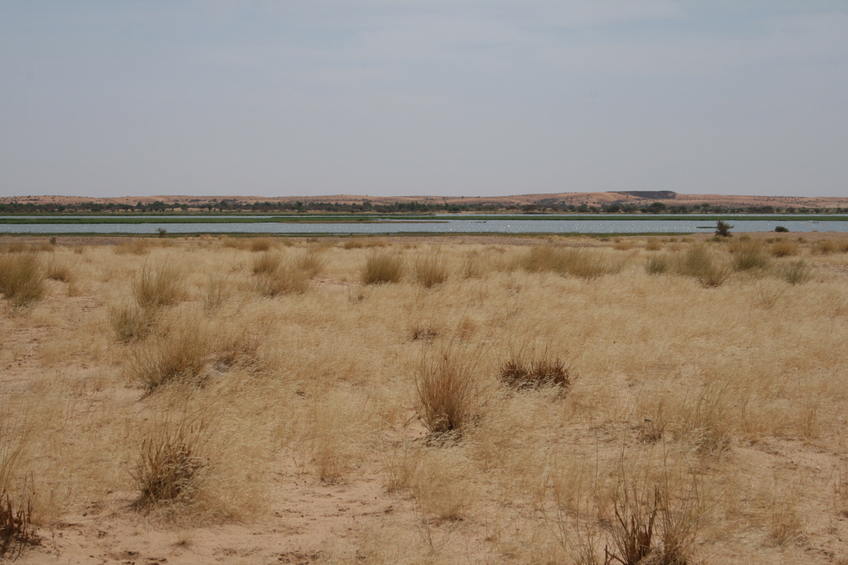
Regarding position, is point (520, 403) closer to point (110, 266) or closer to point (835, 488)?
point (835, 488)

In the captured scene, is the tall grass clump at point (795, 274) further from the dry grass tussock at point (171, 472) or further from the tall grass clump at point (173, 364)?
the dry grass tussock at point (171, 472)

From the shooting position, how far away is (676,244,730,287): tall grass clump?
15.8m

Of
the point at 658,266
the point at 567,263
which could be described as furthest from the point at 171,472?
the point at 658,266

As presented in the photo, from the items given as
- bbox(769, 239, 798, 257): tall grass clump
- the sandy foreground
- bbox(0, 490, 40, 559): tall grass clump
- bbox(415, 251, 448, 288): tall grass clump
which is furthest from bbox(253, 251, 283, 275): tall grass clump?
bbox(769, 239, 798, 257): tall grass clump

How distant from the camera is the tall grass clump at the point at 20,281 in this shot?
11516mm

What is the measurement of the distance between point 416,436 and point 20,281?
1134 centimetres

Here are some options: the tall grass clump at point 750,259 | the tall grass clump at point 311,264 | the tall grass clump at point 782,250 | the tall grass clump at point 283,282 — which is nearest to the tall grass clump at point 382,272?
the tall grass clump at point 283,282

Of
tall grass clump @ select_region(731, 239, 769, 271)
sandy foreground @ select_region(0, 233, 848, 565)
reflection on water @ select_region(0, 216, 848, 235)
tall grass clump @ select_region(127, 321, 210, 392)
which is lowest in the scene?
sandy foreground @ select_region(0, 233, 848, 565)

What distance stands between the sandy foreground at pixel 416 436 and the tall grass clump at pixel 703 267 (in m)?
5.10

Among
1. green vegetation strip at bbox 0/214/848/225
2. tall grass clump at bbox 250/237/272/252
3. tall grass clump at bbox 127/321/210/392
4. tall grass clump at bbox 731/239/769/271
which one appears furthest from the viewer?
green vegetation strip at bbox 0/214/848/225

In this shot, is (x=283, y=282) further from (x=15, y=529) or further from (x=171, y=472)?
(x=15, y=529)

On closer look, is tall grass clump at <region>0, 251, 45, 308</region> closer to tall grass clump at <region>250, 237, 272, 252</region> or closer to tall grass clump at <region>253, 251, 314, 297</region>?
tall grass clump at <region>253, 251, 314, 297</region>

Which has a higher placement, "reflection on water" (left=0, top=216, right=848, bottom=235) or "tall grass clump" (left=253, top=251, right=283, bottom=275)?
"reflection on water" (left=0, top=216, right=848, bottom=235)

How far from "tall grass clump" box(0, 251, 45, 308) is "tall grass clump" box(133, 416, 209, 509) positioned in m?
9.23
